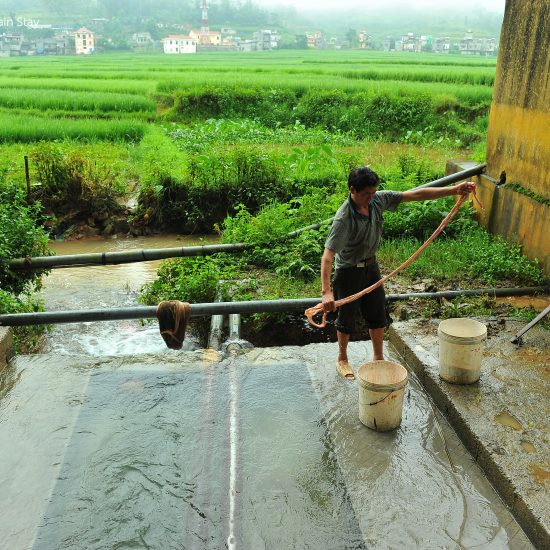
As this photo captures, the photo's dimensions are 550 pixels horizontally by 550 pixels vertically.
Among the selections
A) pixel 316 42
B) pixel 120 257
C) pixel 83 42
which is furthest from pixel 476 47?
pixel 120 257

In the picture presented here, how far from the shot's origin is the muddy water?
6.65m

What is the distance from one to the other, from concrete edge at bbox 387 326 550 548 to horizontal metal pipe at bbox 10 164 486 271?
2.17 metres

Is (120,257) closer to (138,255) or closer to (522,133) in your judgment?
(138,255)

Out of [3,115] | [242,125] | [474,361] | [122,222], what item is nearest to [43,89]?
[3,115]

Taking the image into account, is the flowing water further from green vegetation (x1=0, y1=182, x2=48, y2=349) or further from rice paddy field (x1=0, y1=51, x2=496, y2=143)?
rice paddy field (x1=0, y1=51, x2=496, y2=143)

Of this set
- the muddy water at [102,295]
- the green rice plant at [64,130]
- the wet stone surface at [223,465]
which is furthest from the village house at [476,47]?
the wet stone surface at [223,465]

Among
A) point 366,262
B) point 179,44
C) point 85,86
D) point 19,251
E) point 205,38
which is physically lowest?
point 19,251

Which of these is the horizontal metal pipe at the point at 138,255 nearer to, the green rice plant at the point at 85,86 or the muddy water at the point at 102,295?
the muddy water at the point at 102,295

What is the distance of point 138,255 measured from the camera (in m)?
7.11

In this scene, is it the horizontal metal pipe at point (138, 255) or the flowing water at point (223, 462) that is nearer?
the flowing water at point (223, 462)

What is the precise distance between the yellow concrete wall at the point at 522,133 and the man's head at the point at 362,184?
3.36 metres

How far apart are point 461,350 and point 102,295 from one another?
18.1ft

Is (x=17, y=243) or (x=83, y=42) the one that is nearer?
(x=17, y=243)

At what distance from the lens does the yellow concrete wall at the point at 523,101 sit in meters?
6.55
